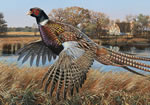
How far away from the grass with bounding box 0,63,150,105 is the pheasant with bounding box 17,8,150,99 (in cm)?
56

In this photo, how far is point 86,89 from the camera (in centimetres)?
383

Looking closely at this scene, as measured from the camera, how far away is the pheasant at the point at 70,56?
2.85 metres

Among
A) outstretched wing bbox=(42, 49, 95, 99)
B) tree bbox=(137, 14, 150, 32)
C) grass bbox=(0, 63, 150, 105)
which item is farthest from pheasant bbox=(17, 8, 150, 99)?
tree bbox=(137, 14, 150, 32)

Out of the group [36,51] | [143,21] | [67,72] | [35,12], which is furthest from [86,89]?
[143,21]

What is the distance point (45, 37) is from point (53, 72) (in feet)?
2.15

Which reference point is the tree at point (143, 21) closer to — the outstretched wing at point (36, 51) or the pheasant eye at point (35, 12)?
the outstretched wing at point (36, 51)

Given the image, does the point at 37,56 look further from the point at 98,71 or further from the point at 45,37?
the point at 98,71

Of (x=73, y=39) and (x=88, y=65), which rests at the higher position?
(x=73, y=39)

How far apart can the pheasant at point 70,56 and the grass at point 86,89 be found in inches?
21.9

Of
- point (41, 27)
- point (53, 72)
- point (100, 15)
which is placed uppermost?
point (100, 15)

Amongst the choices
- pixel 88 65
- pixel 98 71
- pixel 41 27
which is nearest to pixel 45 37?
pixel 41 27

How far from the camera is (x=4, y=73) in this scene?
4262 mm

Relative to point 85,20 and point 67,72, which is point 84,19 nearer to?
point 85,20

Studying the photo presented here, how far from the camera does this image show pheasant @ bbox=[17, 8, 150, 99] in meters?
2.85
